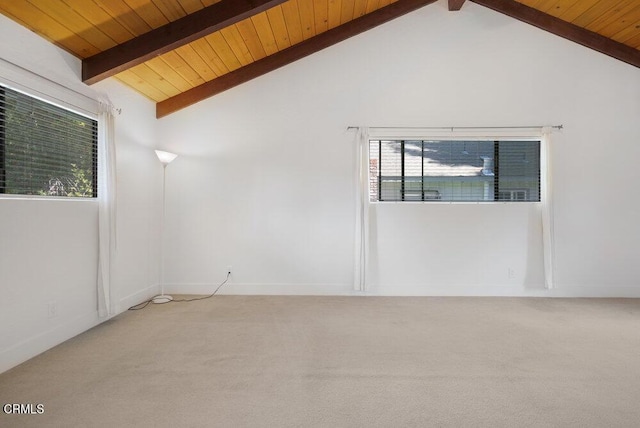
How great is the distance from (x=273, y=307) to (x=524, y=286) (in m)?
3.17

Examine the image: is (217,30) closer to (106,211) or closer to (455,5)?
(106,211)

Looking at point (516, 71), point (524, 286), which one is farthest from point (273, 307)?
point (516, 71)

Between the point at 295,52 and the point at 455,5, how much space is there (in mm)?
2058

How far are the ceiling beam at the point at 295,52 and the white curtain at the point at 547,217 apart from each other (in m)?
2.33

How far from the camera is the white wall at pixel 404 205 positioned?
4.15m

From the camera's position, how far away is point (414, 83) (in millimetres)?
4223

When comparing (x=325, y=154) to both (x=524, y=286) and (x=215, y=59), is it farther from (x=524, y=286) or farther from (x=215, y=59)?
(x=524, y=286)

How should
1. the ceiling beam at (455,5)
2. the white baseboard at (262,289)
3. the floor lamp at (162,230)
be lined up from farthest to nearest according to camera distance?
the white baseboard at (262,289) → the ceiling beam at (455,5) → the floor lamp at (162,230)

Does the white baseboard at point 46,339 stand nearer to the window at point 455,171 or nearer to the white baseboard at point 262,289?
the white baseboard at point 262,289

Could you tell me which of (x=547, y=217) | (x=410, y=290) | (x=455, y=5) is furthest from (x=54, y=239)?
(x=547, y=217)

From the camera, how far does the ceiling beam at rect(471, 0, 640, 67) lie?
13.2 feet

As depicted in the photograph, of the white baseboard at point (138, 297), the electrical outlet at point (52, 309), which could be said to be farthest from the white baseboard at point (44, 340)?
the white baseboard at point (138, 297)

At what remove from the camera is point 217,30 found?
2850 mm

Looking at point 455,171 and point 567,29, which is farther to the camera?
point 455,171
